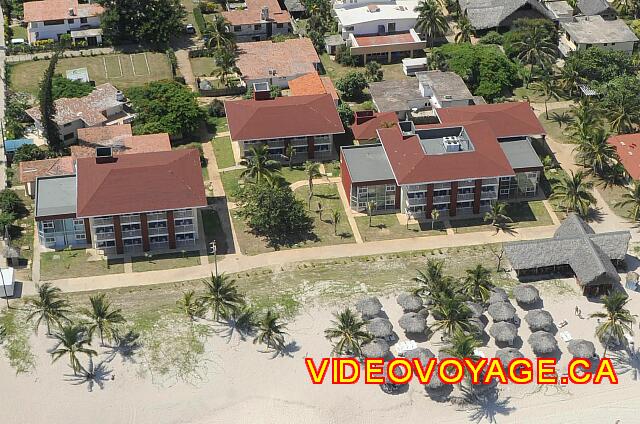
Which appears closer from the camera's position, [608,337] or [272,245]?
[608,337]

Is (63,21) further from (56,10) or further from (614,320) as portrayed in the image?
(614,320)

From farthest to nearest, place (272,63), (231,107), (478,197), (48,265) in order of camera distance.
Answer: (272,63) < (231,107) < (478,197) < (48,265)

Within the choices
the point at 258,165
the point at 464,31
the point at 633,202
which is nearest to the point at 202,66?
the point at 258,165

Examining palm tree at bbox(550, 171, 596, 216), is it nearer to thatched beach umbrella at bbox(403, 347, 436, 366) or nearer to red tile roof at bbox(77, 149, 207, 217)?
thatched beach umbrella at bbox(403, 347, 436, 366)

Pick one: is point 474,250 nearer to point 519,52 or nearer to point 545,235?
point 545,235

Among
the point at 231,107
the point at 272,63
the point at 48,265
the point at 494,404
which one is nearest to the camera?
the point at 494,404

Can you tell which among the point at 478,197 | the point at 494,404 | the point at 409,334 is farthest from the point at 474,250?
the point at 494,404

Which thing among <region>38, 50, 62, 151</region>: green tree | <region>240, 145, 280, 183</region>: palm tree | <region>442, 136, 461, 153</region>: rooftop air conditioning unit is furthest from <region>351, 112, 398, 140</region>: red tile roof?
<region>38, 50, 62, 151</region>: green tree
